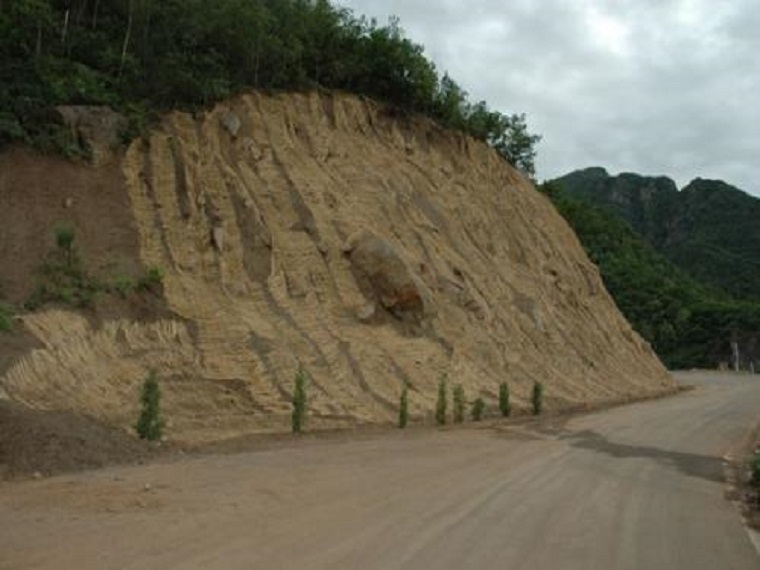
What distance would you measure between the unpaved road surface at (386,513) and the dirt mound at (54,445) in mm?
728

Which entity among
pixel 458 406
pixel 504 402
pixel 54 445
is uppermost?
pixel 504 402

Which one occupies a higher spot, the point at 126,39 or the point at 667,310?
the point at 126,39

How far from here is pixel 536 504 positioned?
11312mm

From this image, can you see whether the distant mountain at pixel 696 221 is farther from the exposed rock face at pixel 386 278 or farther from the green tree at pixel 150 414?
the green tree at pixel 150 414

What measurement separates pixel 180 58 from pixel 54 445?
19194 mm

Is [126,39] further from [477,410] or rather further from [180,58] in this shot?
[477,410]

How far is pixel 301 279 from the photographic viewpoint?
2673cm

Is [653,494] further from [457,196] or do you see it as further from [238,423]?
[457,196]

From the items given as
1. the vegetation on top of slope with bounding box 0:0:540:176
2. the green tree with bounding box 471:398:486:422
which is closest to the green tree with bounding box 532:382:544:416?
the green tree with bounding box 471:398:486:422

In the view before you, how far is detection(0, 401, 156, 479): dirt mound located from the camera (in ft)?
42.9

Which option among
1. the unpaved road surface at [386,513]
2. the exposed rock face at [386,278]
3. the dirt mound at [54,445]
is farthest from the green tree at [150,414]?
the exposed rock face at [386,278]

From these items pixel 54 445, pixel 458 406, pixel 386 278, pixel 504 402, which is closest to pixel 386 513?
pixel 54 445

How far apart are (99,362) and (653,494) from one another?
41.4ft

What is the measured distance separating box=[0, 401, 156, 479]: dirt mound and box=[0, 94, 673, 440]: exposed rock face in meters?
2.85
